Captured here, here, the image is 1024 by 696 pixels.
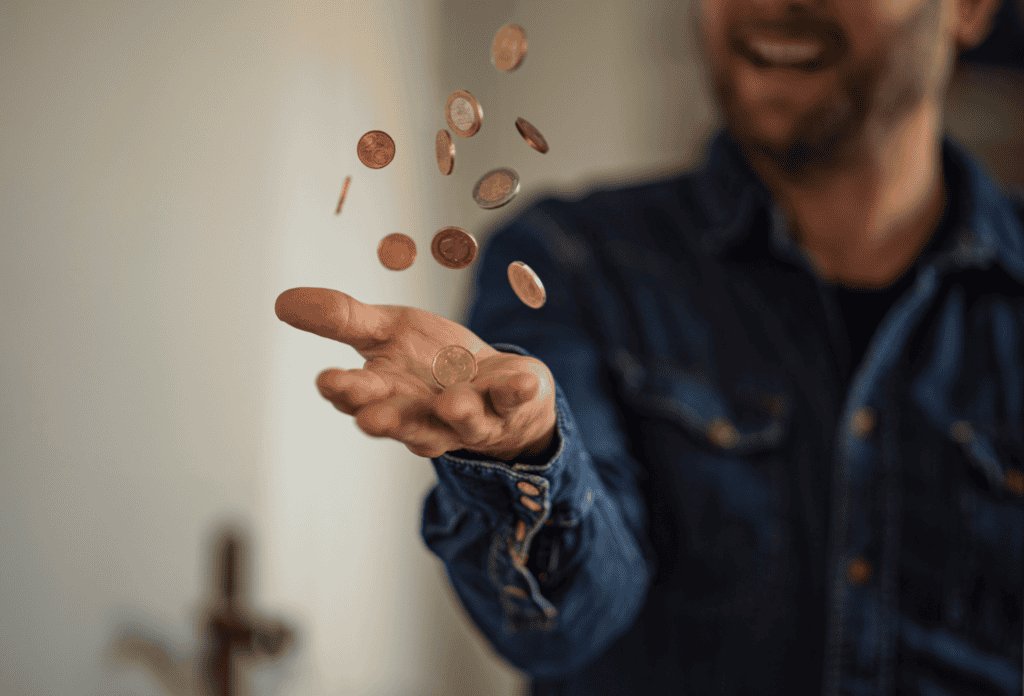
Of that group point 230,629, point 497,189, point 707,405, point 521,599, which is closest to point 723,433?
point 707,405

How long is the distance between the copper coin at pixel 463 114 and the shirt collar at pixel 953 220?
1.75 feet

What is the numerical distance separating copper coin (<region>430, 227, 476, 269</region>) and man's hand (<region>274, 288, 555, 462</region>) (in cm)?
8

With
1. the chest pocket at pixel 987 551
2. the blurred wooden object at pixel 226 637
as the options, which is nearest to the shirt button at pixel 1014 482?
the chest pocket at pixel 987 551

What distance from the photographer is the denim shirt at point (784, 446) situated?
31.9 inches

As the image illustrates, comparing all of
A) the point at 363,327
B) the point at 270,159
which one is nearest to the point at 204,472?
the point at 270,159

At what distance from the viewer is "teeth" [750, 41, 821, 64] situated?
2.66ft

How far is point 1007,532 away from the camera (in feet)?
2.68

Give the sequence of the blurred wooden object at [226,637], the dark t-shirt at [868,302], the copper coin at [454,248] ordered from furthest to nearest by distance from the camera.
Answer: the dark t-shirt at [868,302]
the blurred wooden object at [226,637]
the copper coin at [454,248]

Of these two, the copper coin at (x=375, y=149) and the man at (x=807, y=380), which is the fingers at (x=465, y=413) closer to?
the copper coin at (x=375, y=149)

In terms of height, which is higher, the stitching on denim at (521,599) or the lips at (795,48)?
the lips at (795,48)

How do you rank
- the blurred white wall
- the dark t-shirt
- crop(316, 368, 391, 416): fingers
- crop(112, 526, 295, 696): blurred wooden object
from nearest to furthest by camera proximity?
1. crop(316, 368, 391, 416): fingers
2. the blurred white wall
3. crop(112, 526, 295, 696): blurred wooden object
4. the dark t-shirt

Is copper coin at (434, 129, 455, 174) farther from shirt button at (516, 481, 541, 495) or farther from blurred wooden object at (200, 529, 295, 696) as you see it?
blurred wooden object at (200, 529, 295, 696)

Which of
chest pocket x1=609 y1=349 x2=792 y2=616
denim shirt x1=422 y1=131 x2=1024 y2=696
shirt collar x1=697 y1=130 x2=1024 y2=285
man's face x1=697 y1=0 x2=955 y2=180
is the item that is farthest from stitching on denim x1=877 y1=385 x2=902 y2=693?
man's face x1=697 y1=0 x2=955 y2=180

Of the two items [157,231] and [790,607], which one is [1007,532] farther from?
[157,231]
